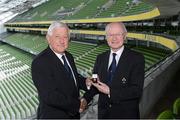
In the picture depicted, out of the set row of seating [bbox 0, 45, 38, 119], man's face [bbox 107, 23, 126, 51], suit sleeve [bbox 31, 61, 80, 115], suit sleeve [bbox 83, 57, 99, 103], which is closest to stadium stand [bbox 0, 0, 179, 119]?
row of seating [bbox 0, 45, 38, 119]

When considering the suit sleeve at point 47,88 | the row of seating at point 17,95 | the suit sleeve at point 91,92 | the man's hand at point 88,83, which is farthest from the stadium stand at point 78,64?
the suit sleeve at point 47,88

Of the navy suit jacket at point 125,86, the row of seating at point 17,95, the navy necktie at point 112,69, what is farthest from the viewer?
the row of seating at point 17,95

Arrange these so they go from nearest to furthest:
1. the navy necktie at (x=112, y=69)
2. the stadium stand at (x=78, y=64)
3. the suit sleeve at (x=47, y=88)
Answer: the suit sleeve at (x=47, y=88) → the navy necktie at (x=112, y=69) → the stadium stand at (x=78, y=64)

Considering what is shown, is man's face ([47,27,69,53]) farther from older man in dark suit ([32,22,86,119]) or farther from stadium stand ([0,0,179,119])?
stadium stand ([0,0,179,119])

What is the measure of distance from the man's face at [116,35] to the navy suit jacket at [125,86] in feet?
0.34

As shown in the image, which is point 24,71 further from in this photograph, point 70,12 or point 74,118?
point 74,118

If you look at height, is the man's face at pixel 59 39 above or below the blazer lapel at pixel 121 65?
above

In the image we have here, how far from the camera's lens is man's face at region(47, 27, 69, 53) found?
2424mm

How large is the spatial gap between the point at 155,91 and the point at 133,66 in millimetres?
2210

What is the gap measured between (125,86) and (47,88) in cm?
57

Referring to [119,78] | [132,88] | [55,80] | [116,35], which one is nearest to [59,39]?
[55,80]

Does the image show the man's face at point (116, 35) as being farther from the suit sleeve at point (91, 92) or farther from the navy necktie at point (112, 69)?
the suit sleeve at point (91, 92)

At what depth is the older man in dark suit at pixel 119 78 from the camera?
97.3 inches

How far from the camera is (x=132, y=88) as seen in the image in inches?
96.9
